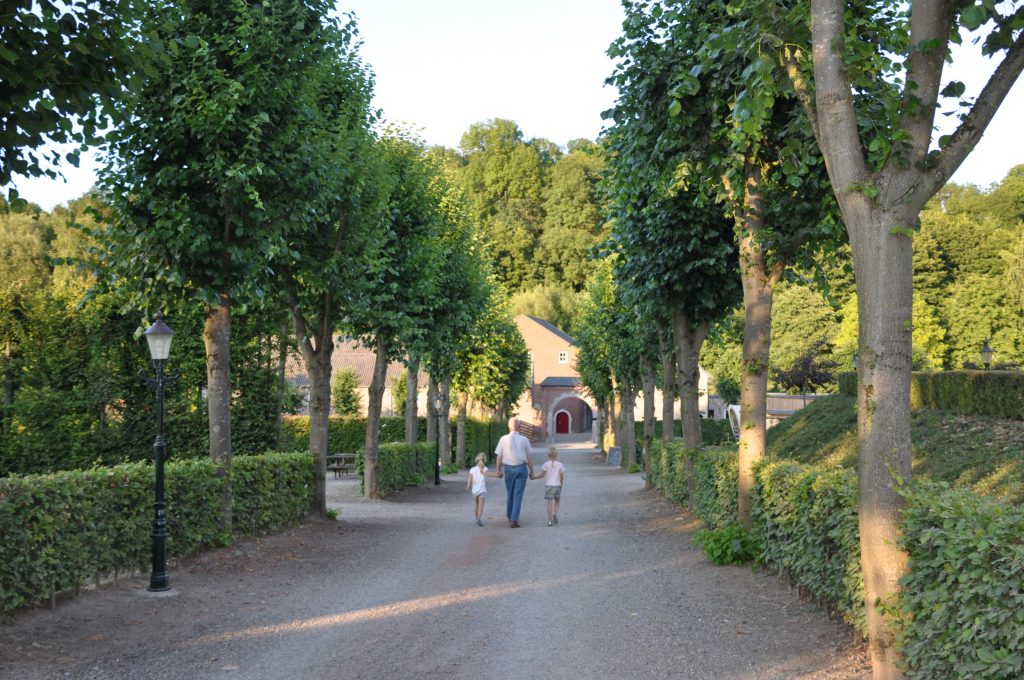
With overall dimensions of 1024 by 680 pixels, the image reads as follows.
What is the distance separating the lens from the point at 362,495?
24.5 m

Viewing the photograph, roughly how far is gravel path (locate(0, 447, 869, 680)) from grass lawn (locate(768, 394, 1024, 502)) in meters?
3.45

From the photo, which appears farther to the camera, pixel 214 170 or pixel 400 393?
pixel 400 393

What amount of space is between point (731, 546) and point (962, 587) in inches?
268

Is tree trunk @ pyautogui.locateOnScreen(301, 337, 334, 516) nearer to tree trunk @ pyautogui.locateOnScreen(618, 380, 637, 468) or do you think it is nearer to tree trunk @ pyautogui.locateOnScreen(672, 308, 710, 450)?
tree trunk @ pyautogui.locateOnScreen(672, 308, 710, 450)

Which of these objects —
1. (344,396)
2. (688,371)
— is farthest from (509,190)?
(688,371)

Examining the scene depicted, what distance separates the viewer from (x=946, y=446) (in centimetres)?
1892

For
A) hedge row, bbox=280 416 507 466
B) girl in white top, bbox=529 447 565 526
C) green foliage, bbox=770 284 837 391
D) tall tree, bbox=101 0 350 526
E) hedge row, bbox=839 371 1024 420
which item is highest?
green foliage, bbox=770 284 837 391

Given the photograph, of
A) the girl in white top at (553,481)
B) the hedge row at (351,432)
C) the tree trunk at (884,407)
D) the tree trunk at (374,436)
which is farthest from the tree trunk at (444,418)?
the tree trunk at (884,407)

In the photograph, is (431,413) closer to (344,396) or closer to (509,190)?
(344,396)

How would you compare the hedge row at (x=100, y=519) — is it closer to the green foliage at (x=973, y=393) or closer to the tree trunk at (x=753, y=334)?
the tree trunk at (x=753, y=334)

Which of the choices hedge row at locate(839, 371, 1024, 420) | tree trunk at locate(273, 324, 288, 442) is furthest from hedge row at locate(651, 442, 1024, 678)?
tree trunk at locate(273, 324, 288, 442)

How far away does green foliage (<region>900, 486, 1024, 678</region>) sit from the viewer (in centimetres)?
450

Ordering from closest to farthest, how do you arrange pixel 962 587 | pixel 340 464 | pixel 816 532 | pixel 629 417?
pixel 962 587, pixel 816 532, pixel 340 464, pixel 629 417

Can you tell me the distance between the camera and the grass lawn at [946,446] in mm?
15305
